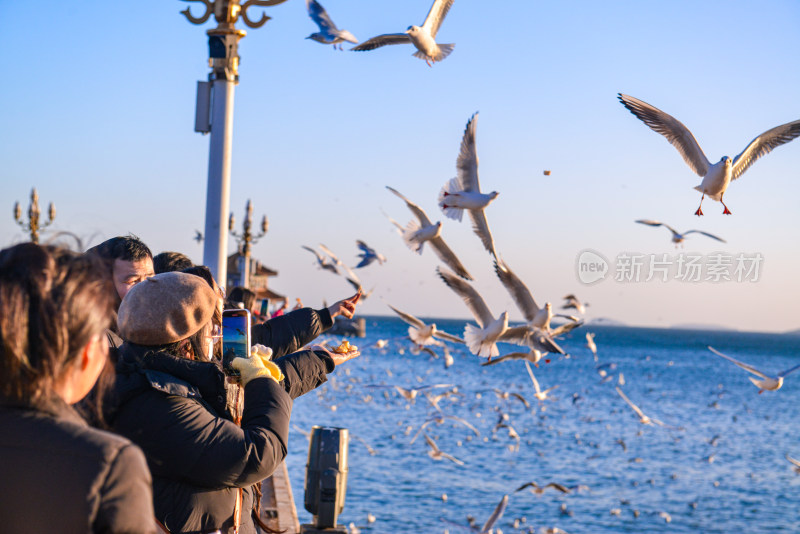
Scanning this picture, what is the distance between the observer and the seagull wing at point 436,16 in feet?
18.8

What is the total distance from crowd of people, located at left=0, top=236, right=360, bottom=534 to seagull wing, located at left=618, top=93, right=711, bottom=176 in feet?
8.91

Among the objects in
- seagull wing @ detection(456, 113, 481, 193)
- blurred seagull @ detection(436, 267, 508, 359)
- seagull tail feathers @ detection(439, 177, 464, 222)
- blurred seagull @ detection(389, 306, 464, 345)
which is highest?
seagull wing @ detection(456, 113, 481, 193)

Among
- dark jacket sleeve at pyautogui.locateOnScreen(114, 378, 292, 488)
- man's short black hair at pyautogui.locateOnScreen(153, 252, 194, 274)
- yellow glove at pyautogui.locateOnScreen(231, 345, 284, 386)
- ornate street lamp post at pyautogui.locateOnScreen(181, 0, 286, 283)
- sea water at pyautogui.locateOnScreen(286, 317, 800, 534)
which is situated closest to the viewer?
dark jacket sleeve at pyautogui.locateOnScreen(114, 378, 292, 488)

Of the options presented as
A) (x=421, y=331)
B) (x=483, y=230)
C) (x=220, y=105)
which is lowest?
(x=421, y=331)

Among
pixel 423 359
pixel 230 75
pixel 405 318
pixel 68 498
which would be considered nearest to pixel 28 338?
pixel 68 498

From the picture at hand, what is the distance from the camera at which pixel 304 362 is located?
271 centimetres

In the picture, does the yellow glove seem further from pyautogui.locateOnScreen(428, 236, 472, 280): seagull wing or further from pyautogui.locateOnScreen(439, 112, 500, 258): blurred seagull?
pyautogui.locateOnScreen(428, 236, 472, 280): seagull wing

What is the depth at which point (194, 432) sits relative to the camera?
81.0 inches

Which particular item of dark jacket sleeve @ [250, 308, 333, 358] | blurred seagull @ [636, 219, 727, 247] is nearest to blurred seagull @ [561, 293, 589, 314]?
blurred seagull @ [636, 219, 727, 247]

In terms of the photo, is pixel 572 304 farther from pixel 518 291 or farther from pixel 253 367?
pixel 253 367

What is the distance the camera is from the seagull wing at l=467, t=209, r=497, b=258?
20.0ft

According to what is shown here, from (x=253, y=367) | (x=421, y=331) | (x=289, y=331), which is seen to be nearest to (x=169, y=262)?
(x=289, y=331)

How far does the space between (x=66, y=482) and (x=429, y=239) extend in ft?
19.0

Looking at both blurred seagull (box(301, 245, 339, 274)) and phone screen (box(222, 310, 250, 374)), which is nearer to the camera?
phone screen (box(222, 310, 250, 374))
